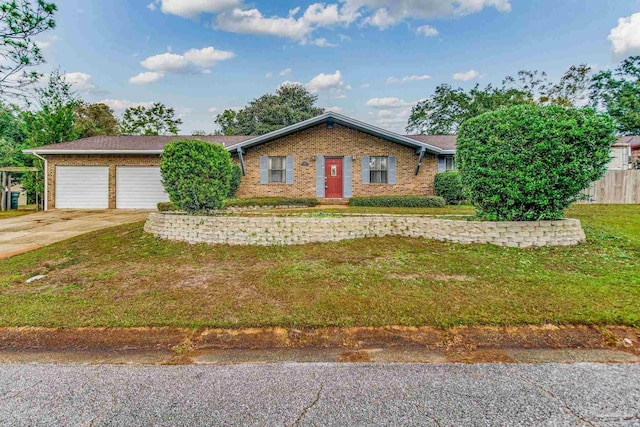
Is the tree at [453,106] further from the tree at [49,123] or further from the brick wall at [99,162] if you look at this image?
the tree at [49,123]

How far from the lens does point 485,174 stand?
6105mm

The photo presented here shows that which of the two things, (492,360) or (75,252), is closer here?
(492,360)

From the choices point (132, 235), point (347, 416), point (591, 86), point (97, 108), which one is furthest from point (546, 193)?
point (97, 108)

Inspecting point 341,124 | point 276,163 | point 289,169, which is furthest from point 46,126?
point 341,124

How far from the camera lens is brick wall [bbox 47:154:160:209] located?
14516 mm

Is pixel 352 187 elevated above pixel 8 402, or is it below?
above

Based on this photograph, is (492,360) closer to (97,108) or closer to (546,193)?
(546,193)

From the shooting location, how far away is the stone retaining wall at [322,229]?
6.06 metres

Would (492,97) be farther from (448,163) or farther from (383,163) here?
(383,163)

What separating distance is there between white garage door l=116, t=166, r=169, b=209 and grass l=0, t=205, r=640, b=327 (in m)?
8.94

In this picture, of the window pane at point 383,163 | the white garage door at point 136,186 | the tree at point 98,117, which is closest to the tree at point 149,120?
the tree at point 98,117

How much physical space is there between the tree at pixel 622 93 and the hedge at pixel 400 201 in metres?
17.4

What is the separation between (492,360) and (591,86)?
30.4 metres

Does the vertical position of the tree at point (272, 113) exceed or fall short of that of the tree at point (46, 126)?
it exceeds it
